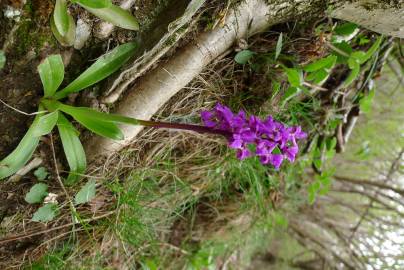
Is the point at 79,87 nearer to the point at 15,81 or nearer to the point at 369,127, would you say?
the point at 15,81

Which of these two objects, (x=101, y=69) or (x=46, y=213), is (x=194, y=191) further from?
(x=101, y=69)

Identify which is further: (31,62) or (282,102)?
(282,102)

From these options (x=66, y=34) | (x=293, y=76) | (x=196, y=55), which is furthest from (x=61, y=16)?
(x=293, y=76)

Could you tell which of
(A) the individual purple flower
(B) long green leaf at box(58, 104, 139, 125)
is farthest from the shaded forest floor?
(A) the individual purple flower

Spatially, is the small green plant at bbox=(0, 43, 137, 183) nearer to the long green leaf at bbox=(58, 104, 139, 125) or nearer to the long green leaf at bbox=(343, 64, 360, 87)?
the long green leaf at bbox=(58, 104, 139, 125)

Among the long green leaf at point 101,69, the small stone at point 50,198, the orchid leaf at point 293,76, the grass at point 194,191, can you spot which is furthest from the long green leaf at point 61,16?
the orchid leaf at point 293,76

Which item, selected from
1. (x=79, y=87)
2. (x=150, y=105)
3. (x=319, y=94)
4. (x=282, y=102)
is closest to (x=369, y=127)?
(x=319, y=94)

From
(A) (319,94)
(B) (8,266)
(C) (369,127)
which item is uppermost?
(B) (8,266)
